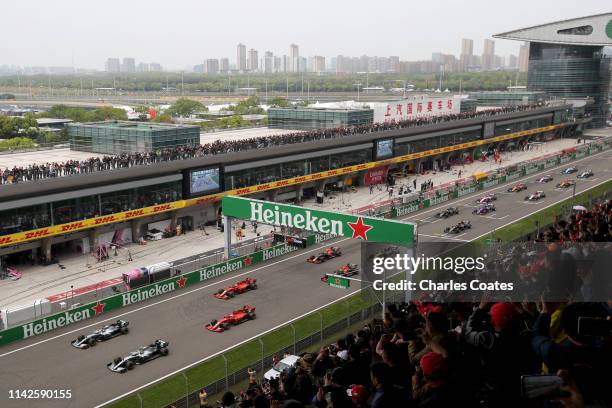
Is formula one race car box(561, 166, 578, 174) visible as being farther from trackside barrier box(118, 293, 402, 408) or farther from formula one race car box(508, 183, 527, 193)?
trackside barrier box(118, 293, 402, 408)

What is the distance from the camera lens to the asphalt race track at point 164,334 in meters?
16.9

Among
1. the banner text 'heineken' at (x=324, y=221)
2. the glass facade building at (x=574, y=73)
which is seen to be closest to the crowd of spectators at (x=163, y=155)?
the banner text 'heineken' at (x=324, y=221)

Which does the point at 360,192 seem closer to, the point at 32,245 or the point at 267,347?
the point at 32,245

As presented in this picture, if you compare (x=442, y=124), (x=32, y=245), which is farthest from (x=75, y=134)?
(x=442, y=124)

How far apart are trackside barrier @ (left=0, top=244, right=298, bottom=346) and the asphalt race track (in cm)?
31

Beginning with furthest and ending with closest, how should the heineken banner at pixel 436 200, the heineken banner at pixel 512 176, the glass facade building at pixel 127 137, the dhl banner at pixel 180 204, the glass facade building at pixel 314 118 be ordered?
the glass facade building at pixel 314 118 < the heineken banner at pixel 512 176 < the heineken banner at pixel 436 200 < the glass facade building at pixel 127 137 < the dhl banner at pixel 180 204

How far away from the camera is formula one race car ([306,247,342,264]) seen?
2806 centimetres

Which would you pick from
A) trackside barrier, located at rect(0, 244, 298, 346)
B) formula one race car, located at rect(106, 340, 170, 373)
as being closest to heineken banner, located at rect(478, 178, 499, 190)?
trackside barrier, located at rect(0, 244, 298, 346)

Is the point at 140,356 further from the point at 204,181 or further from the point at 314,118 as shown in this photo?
the point at 314,118

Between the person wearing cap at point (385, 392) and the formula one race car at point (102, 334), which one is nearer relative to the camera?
the person wearing cap at point (385, 392)

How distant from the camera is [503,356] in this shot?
5586mm

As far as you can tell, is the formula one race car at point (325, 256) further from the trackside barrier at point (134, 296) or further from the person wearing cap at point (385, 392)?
the person wearing cap at point (385, 392)

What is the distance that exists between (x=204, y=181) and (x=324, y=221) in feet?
44.4
